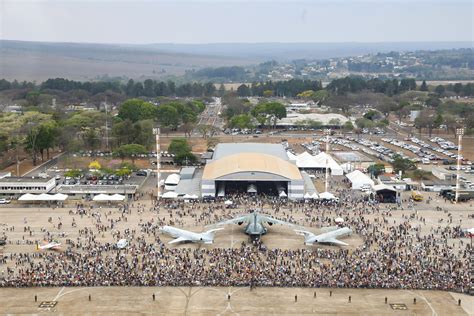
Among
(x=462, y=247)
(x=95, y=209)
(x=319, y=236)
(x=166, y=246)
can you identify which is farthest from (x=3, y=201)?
(x=462, y=247)

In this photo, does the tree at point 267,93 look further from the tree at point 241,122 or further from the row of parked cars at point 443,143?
the row of parked cars at point 443,143

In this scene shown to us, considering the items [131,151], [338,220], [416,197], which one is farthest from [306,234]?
[131,151]

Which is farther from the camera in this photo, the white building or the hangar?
the white building

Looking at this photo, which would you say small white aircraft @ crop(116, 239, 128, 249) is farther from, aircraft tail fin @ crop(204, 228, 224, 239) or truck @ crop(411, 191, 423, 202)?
truck @ crop(411, 191, 423, 202)

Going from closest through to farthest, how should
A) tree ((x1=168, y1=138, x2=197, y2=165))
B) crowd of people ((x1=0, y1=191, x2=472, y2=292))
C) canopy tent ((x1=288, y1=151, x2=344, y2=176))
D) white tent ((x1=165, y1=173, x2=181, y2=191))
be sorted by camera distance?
crowd of people ((x1=0, y1=191, x2=472, y2=292)) < white tent ((x1=165, y1=173, x2=181, y2=191)) < canopy tent ((x1=288, y1=151, x2=344, y2=176)) < tree ((x1=168, y1=138, x2=197, y2=165))

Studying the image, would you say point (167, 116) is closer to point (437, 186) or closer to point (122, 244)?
point (437, 186)

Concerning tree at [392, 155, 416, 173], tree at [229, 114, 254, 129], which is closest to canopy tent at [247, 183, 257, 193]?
tree at [392, 155, 416, 173]

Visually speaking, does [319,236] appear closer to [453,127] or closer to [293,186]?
[293,186]
